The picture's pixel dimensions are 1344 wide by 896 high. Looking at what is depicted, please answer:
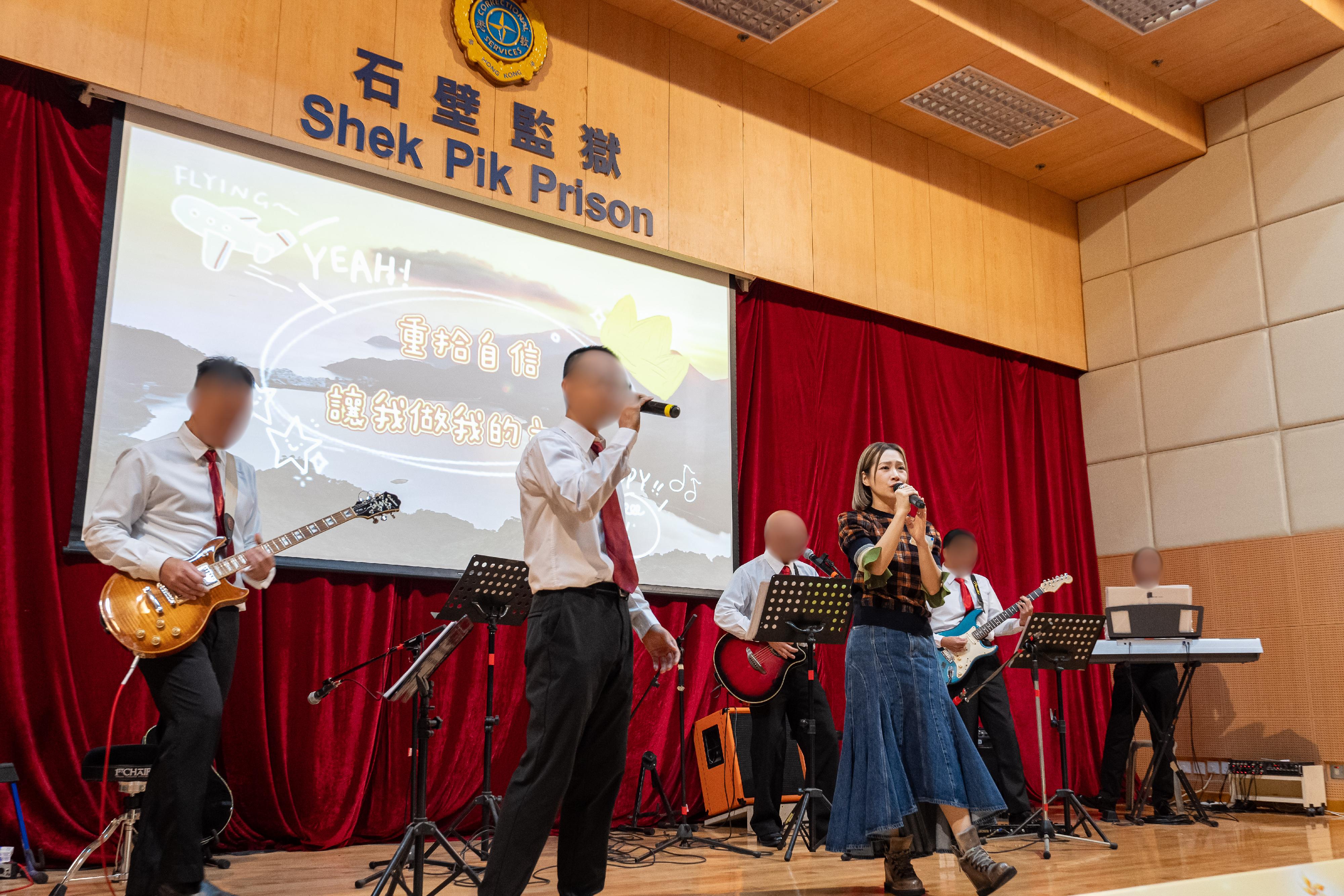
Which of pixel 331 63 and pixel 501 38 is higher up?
pixel 501 38

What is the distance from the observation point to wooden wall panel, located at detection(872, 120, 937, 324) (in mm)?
7273

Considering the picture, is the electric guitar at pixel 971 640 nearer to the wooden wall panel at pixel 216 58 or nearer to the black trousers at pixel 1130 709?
the black trousers at pixel 1130 709

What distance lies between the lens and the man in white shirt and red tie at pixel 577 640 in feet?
8.09

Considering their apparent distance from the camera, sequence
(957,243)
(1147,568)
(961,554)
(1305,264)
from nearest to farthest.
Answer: (961,554) < (1147,568) < (1305,264) < (957,243)

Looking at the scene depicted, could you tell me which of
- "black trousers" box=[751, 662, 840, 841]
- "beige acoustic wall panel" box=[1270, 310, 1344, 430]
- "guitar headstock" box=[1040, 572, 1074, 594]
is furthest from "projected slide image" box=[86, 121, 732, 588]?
"beige acoustic wall panel" box=[1270, 310, 1344, 430]

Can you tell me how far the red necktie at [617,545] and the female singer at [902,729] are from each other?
879 millimetres

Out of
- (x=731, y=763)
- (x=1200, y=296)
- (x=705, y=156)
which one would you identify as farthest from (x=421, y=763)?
(x=1200, y=296)

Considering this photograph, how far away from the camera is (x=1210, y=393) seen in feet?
25.2

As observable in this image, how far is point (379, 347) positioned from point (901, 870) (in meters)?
3.25

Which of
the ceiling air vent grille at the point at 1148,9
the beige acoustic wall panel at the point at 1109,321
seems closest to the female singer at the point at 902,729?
the ceiling air vent grille at the point at 1148,9

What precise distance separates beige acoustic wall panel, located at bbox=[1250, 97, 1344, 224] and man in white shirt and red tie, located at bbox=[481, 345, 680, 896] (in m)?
6.46

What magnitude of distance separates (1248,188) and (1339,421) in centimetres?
182

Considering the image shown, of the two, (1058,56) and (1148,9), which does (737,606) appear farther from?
(1148,9)

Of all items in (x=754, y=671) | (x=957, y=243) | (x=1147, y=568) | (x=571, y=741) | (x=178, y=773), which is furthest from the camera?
(x=957, y=243)
